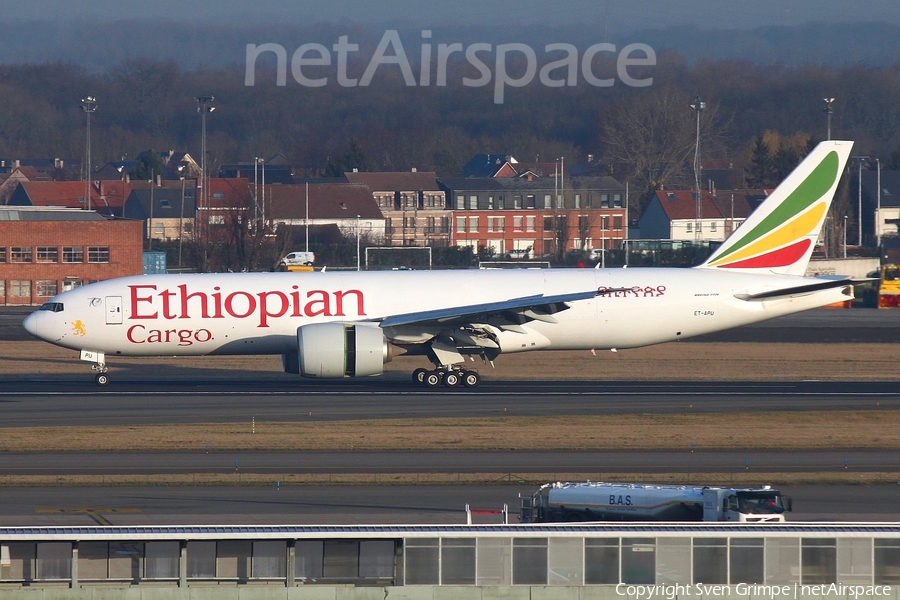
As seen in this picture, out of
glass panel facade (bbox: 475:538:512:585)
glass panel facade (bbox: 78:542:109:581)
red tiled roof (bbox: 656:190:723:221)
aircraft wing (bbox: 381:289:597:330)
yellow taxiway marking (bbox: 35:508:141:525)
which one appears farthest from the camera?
red tiled roof (bbox: 656:190:723:221)

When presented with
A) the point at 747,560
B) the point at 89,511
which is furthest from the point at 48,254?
the point at 747,560

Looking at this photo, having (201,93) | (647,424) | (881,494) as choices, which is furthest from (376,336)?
(201,93)

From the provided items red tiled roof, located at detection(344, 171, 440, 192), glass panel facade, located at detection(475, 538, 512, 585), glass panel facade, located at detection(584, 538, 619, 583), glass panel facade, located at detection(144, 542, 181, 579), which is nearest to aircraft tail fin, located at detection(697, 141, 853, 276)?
glass panel facade, located at detection(584, 538, 619, 583)

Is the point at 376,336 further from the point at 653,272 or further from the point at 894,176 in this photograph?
the point at 894,176

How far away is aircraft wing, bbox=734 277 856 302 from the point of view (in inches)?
1473

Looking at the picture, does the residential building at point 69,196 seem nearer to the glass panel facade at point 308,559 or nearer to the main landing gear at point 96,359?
the main landing gear at point 96,359

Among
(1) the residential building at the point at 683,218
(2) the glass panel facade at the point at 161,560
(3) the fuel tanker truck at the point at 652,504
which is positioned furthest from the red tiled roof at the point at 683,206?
(2) the glass panel facade at the point at 161,560

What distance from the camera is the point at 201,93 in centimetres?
16938

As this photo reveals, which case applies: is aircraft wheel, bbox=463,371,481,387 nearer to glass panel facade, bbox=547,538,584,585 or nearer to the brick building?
glass panel facade, bbox=547,538,584,585

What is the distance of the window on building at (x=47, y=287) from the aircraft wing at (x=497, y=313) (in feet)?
143

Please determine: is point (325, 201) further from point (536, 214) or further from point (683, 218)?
point (683, 218)

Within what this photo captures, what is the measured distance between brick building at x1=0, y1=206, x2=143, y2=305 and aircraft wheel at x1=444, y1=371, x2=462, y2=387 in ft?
139

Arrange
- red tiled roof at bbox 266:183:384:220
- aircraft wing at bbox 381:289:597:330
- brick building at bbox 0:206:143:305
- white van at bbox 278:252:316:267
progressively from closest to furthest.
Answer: aircraft wing at bbox 381:289:597:330 < brick building at bbox 0:206:143:305 < white van at bbox 278:252:316:267 < red tiled roof at bbox 266:183:384:220

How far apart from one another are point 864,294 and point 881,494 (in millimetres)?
53782
